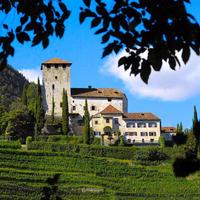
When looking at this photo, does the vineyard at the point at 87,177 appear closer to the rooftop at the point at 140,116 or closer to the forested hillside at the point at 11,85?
the rooftop at the point at 140,116

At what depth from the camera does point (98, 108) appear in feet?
277

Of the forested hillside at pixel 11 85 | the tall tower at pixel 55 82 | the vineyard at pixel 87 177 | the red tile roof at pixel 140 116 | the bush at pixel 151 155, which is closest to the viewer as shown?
the vineyard at pixel 87 177

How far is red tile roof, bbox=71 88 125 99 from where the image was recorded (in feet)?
277

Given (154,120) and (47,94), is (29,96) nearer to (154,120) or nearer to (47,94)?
(47,94)

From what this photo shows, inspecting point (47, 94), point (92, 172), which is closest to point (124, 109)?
point (47, 94)

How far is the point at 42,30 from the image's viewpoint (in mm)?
4590

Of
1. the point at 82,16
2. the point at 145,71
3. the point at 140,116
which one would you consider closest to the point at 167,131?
the point at 140,116

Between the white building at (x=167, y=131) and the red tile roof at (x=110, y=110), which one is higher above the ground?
the red tile roof at (x=110, y=110)

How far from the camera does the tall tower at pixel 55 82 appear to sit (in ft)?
270

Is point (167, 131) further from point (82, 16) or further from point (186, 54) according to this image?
point (186, 54)

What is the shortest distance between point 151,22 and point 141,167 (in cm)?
5607

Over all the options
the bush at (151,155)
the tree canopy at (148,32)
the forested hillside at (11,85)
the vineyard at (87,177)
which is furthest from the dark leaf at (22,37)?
the forested hillside at (11,85)

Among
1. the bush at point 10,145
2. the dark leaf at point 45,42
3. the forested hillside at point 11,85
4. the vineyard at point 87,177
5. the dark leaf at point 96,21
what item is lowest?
the vineyard at point 87,177

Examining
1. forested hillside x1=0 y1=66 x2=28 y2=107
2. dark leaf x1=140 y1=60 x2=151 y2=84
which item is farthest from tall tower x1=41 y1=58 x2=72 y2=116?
dark leaf x1=140 y1=60 x2=151 y2=84
